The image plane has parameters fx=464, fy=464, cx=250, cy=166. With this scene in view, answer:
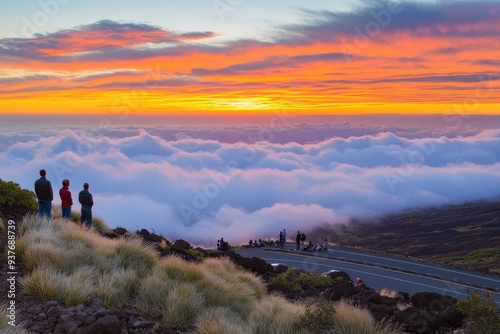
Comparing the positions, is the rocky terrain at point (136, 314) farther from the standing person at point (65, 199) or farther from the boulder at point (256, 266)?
the standing person at point (65, 199)

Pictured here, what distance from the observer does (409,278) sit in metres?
26.7

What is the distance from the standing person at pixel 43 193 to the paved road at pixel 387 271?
15485 mm

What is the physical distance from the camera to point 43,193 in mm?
12922

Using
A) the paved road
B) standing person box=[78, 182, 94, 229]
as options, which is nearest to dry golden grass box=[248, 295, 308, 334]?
standing person box=[78, 182, 94, 229]

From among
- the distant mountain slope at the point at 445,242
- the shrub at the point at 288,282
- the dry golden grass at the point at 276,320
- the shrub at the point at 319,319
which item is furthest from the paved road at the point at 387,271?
the distant mountain slope at the point at 445,242

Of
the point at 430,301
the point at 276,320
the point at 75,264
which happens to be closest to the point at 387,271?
the point at 430,301

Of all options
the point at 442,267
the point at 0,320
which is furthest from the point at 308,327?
the point at 442,267

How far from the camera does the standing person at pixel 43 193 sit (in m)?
12.8

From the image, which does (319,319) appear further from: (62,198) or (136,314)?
(62,198)

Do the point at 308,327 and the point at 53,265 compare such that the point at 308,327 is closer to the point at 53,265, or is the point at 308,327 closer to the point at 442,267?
the point at 53,265

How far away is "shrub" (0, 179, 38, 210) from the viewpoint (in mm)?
13617

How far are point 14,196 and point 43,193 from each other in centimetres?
163

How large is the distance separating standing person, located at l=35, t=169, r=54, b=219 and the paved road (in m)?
15.5

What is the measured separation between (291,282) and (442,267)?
22.5m
